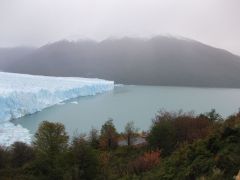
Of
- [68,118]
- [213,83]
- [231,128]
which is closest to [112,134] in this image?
[231,128]

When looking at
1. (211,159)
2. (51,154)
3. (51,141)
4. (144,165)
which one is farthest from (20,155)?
(211,159)

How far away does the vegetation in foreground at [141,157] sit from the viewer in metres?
4.96

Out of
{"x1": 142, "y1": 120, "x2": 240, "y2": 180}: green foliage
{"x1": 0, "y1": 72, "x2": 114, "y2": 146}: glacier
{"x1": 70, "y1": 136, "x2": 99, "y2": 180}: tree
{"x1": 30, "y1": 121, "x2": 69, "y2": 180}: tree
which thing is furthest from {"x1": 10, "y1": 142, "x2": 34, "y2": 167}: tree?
{"x1": 142, "y1": 120, "x2": 240, "y2": 180}: green foliage

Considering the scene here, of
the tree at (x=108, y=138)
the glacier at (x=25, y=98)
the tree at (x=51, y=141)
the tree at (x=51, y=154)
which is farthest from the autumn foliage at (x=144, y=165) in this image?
the glacier at (x=25, y=98)

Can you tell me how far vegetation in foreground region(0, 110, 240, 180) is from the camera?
16.3ft

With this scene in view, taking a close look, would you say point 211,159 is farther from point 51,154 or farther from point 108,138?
point 108,138

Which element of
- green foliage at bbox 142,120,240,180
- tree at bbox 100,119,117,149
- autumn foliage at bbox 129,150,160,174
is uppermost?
green foliage at bbox 142,120,240,180

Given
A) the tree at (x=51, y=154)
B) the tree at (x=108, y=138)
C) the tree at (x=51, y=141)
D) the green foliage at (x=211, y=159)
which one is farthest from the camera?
the tree at (x=108, y=138)

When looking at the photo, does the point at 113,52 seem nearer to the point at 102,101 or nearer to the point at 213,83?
the point at 213,83

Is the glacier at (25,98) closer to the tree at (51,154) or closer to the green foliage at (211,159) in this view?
the tree at (51,154)

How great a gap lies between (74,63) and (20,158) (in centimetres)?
5698

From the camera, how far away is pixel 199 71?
6231 cm

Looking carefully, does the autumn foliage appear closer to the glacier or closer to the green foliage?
the green foliage

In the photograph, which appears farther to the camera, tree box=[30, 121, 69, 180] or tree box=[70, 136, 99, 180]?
tree box=[30, 121, 69, 180]
